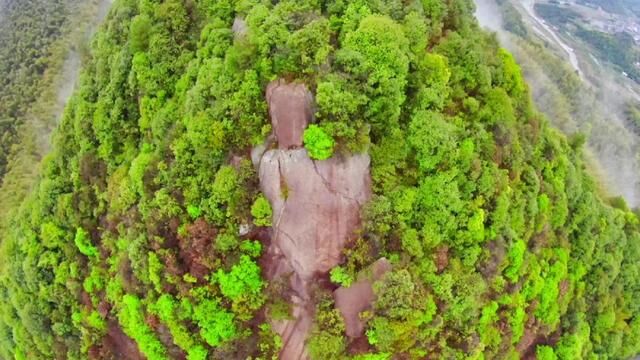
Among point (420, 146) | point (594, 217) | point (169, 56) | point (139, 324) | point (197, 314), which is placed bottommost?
point (139, 324)

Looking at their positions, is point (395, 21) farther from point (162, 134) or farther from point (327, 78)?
A: point (162, 134)

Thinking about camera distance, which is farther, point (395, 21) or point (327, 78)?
point (395, 21)

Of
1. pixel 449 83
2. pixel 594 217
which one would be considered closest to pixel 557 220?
pixel 594 217

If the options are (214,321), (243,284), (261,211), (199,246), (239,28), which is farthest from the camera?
(239,28)

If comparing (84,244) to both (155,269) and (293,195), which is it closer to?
(155,269)

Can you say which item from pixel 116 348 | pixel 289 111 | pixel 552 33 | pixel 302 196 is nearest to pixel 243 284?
pixel 302 196

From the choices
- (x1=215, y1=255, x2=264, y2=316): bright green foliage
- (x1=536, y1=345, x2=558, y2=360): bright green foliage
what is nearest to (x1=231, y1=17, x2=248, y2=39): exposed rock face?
(x1=215, y1=255, x2=264, y2=316): bright green foliage
